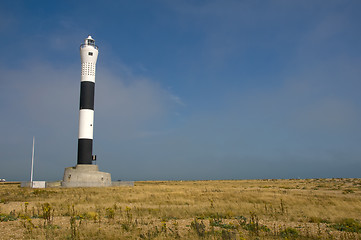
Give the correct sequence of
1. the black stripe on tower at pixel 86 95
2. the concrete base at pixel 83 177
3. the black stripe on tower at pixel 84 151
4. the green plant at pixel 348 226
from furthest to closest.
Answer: the black stripe on tower at pixel 86 95, the black stripe on tower at pixel 84 151, the concrete base at pixel 83 177, the green plant at pixel 348 226

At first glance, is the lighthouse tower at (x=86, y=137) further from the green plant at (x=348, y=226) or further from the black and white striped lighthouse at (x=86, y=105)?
the green plant at (x=348, y=226)

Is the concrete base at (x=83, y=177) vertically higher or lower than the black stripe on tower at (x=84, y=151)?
lower

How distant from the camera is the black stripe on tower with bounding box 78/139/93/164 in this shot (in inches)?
1843

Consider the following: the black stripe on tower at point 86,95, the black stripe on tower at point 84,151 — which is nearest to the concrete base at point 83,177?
the black stripe on tower at point 84,151

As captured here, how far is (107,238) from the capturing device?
1014 cm

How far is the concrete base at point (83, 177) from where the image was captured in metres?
45.5

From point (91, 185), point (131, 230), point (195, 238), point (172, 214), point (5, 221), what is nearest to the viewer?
point (195, 238)

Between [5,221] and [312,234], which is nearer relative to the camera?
[312,234]

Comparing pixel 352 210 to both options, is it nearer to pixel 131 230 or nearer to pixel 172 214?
pixel 172 214

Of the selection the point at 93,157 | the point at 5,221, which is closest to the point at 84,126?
the point at 93,157

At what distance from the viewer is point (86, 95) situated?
158 feet

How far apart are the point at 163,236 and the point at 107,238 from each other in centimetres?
198

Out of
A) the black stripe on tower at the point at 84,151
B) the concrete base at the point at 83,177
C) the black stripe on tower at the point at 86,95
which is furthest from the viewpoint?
the black stripe on tower at the point at 86,95

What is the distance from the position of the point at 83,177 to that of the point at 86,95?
1336cm
